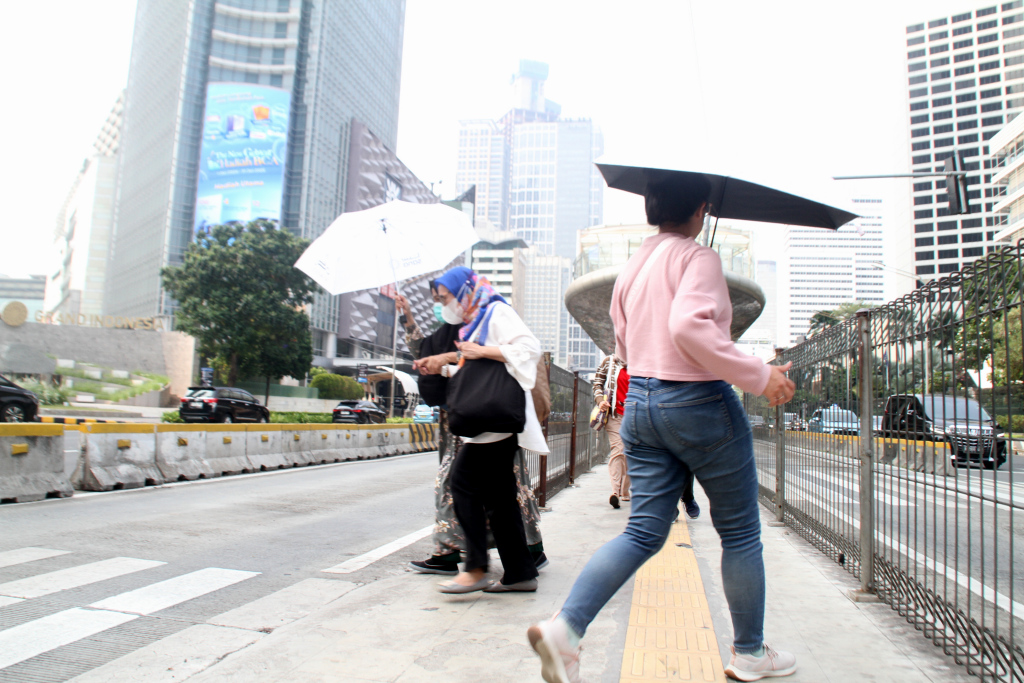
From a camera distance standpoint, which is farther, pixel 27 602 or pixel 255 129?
pixel 255 129

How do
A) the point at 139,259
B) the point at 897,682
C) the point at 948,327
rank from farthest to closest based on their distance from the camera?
1. the point at 139,259
2. the point at 948,327
3. the point at 897,682

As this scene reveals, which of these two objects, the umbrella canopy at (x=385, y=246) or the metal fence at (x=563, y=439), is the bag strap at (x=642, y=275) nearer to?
the umbrella canopy at (x=385, y=246)

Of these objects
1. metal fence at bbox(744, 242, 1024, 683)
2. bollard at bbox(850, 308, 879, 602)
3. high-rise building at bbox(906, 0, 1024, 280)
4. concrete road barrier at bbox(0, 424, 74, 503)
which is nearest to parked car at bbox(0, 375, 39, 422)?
concrete road barrier at bbox(0, 424, 74, 503)

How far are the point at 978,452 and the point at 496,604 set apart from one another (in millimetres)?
2189

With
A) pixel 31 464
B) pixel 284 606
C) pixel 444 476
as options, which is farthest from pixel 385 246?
pixel 31 464

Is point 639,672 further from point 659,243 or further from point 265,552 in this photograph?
point 265,552

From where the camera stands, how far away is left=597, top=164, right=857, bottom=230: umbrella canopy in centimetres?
246

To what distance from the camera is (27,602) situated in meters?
3.54

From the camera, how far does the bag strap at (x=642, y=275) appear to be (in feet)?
8.21

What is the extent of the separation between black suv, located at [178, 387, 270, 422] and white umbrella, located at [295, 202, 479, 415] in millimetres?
22341

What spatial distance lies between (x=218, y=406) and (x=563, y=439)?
2014 centimetres

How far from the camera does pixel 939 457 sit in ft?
9.42

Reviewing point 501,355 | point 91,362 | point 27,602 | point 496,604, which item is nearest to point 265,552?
point 27,602

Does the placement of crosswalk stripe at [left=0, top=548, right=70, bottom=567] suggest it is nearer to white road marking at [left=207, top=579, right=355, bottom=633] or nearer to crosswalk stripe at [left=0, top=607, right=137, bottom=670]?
crosswalk stripe at [left=0, top=607, right=137, bottom=670]
